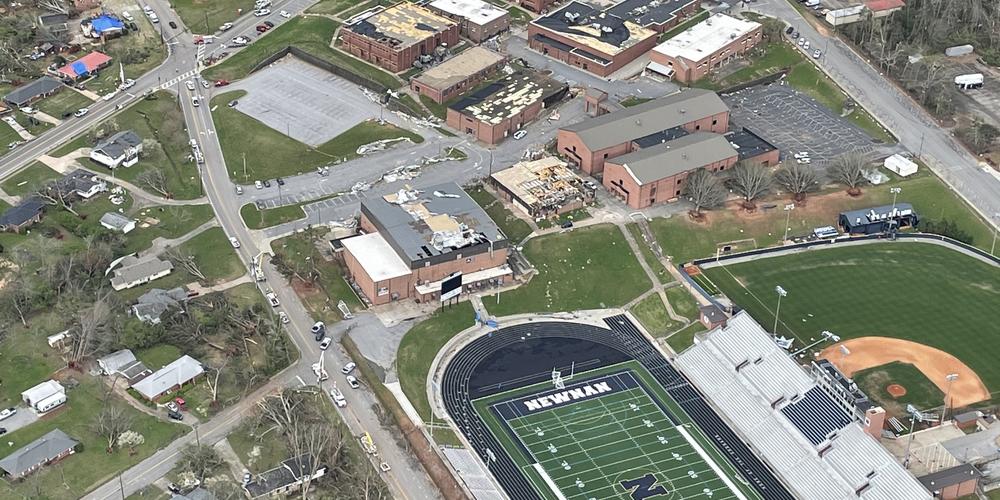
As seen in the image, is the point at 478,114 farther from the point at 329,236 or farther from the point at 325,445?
the point at 325,445

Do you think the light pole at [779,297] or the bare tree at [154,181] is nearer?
the light pole at [779,297]

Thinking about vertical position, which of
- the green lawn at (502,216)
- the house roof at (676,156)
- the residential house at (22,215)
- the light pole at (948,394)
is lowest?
the light pole at (948,394)

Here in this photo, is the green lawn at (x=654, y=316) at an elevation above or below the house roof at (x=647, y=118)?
below

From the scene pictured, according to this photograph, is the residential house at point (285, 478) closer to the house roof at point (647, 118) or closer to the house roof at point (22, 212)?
the house roof at point (22, 212)

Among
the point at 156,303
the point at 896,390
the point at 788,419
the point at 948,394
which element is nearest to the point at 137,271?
the point at 156,303

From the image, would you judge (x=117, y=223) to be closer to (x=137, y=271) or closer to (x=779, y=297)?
(x=137, y=271)

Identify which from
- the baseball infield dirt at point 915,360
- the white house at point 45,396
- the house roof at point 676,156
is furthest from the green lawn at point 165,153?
the baseball infield dirt at point 915,360

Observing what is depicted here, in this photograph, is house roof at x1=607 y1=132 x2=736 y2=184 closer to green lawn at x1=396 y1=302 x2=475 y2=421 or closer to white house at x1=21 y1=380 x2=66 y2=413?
A: green lawn at x1=396 y1=302 x2=475 y2=421
